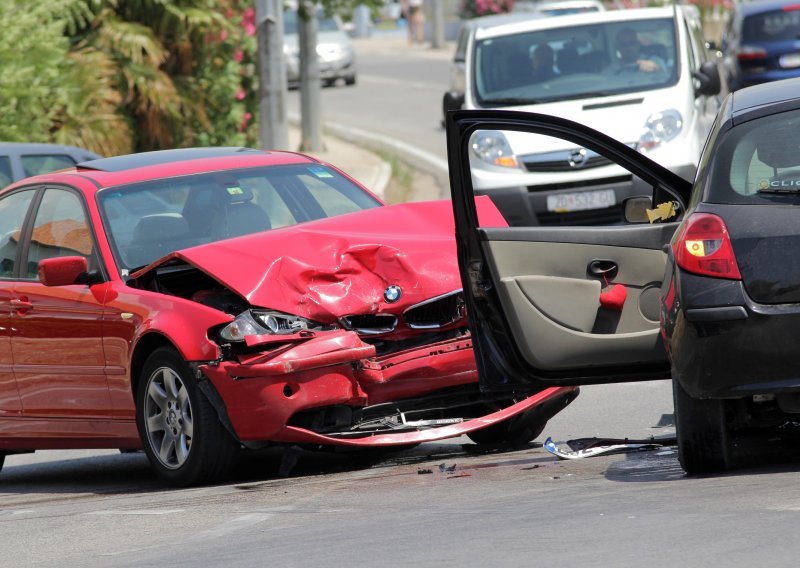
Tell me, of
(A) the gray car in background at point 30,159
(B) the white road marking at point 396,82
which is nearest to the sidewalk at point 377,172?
(A) the gray car in background at point 30,159

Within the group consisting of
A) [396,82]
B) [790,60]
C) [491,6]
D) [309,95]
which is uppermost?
[790,60]

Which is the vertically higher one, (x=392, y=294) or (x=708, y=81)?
(x=392, y=294)

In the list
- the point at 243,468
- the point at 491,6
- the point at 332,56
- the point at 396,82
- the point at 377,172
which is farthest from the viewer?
the point at 491,6

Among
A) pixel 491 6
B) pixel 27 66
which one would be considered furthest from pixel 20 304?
pixel 491 6

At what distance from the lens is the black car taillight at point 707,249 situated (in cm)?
606

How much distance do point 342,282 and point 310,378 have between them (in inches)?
20.4

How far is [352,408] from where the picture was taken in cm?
747

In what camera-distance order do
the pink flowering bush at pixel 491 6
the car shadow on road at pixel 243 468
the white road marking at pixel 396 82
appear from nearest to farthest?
the car shadow on road at pixel 243 468
the white road marking at pixel 396 82
the pink flowering bush at pixel 491 6

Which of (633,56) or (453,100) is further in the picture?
(633,56)

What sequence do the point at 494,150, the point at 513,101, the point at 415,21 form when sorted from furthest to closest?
the point at 415,21
the point at 513,101
the point at 494,150

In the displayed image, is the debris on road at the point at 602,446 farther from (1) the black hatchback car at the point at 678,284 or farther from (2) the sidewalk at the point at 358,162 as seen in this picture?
(2) the sidewalk at the point at 358,162

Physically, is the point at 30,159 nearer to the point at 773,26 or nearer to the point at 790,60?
the point at 790,60

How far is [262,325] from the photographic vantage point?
7.30m

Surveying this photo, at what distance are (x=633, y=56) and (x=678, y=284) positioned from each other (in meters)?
8.91
